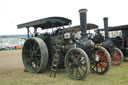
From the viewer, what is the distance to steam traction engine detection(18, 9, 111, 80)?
472cm

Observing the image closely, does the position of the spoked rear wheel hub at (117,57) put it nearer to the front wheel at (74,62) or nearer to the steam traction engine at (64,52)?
the steam traction engine at (64,52)

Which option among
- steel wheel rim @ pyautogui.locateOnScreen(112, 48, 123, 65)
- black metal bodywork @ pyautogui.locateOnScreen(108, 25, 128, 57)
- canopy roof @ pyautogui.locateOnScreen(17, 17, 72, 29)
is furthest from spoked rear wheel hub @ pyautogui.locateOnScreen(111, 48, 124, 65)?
canopy roof @ pyautogui.locateOnScreen(17, 17, 72, 29)

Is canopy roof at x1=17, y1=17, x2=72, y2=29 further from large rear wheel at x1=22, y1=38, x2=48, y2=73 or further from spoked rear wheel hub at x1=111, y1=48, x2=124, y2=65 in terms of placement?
spoked rear wheel hub at x1=111, y1=48, x2=124, y2=65

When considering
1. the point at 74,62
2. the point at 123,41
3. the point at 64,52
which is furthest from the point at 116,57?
the point at 74,62

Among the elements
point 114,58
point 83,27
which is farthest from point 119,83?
point 114,58

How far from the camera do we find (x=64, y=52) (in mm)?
5410

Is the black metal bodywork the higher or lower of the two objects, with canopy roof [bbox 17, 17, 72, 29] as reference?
lower

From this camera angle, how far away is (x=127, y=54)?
857 centimetres

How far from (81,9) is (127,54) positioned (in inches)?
200

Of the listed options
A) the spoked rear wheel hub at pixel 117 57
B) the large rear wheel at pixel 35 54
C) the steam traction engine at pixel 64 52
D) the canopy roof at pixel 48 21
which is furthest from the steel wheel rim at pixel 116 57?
the large rear wheel at pixel 35 54

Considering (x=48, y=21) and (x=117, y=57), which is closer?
(x=48, y=21)

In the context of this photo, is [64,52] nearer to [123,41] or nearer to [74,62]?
[74,62]

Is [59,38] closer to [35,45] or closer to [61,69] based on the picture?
[35,45]

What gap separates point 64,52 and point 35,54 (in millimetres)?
1201
